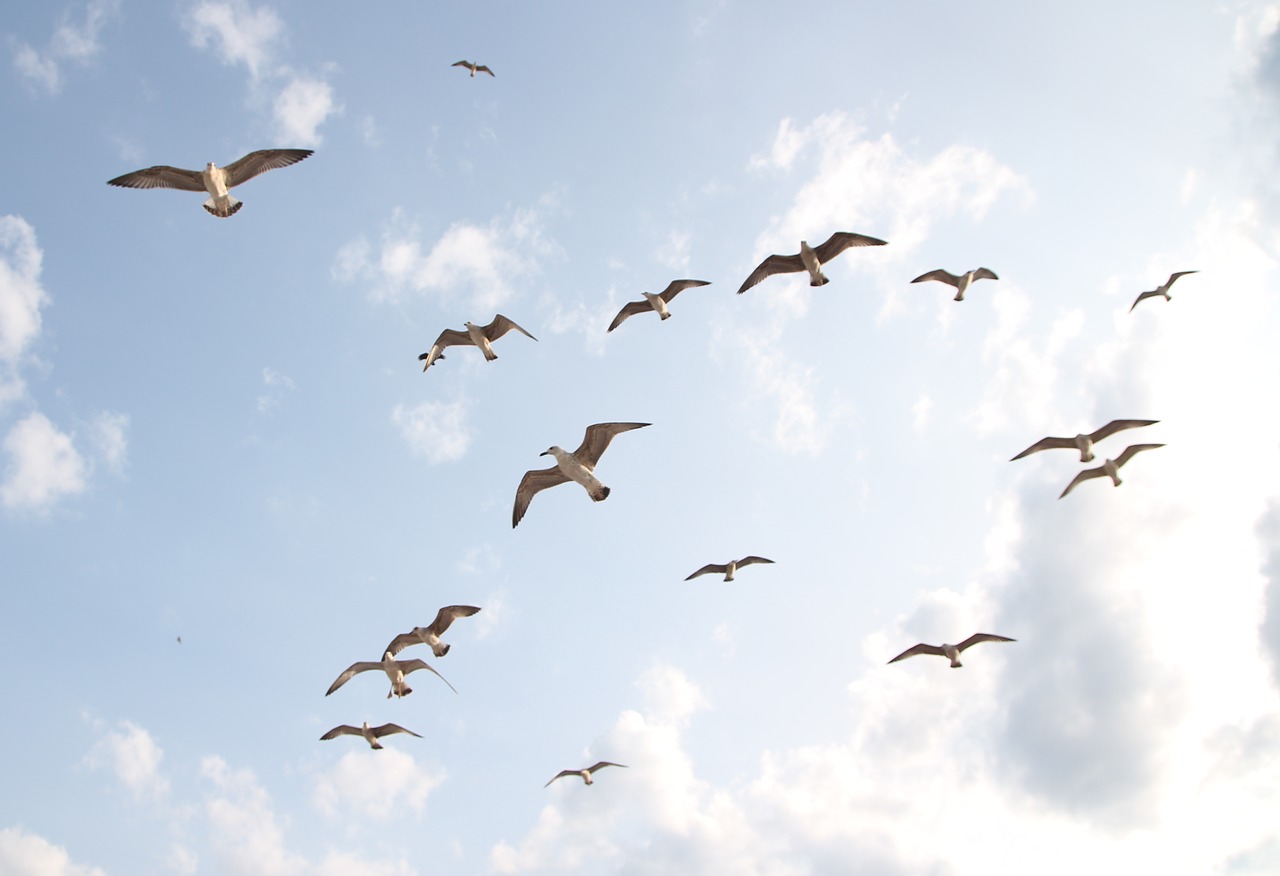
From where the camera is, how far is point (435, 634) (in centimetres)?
2886

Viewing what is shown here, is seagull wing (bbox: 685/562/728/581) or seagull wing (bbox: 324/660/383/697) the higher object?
seagull wing (bbox: 685/562/728/581)

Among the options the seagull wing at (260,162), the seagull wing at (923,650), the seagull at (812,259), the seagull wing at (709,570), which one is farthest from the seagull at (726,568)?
the seagull wing at (260,162)

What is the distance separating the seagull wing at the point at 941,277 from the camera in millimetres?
29188

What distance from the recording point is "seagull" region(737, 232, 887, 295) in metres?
27.5

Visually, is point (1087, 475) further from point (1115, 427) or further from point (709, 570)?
point (709, 570)

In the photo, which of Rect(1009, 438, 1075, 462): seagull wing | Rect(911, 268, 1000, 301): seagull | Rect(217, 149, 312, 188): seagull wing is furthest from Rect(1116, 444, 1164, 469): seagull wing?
Rect(217, 149, 312, 188): seagull wing

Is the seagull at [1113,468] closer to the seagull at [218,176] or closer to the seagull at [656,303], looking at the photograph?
the seagull at [656,303]

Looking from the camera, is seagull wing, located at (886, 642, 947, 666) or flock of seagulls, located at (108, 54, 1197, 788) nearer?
flock of seagulls, located at (108, 54, 1197, 788)

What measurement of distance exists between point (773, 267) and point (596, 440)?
37.1ft

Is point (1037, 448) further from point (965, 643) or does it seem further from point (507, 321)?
point (507, 321)

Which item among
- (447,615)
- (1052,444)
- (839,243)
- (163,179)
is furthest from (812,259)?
(163,179)

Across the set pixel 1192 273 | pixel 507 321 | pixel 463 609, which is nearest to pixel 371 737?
pixel 463 609

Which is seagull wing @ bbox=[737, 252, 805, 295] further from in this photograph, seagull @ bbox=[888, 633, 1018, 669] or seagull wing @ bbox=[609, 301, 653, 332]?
seagull @ bbox=[888, 633, 1018, 669]

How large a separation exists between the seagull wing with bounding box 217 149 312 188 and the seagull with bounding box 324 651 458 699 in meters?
15.5
